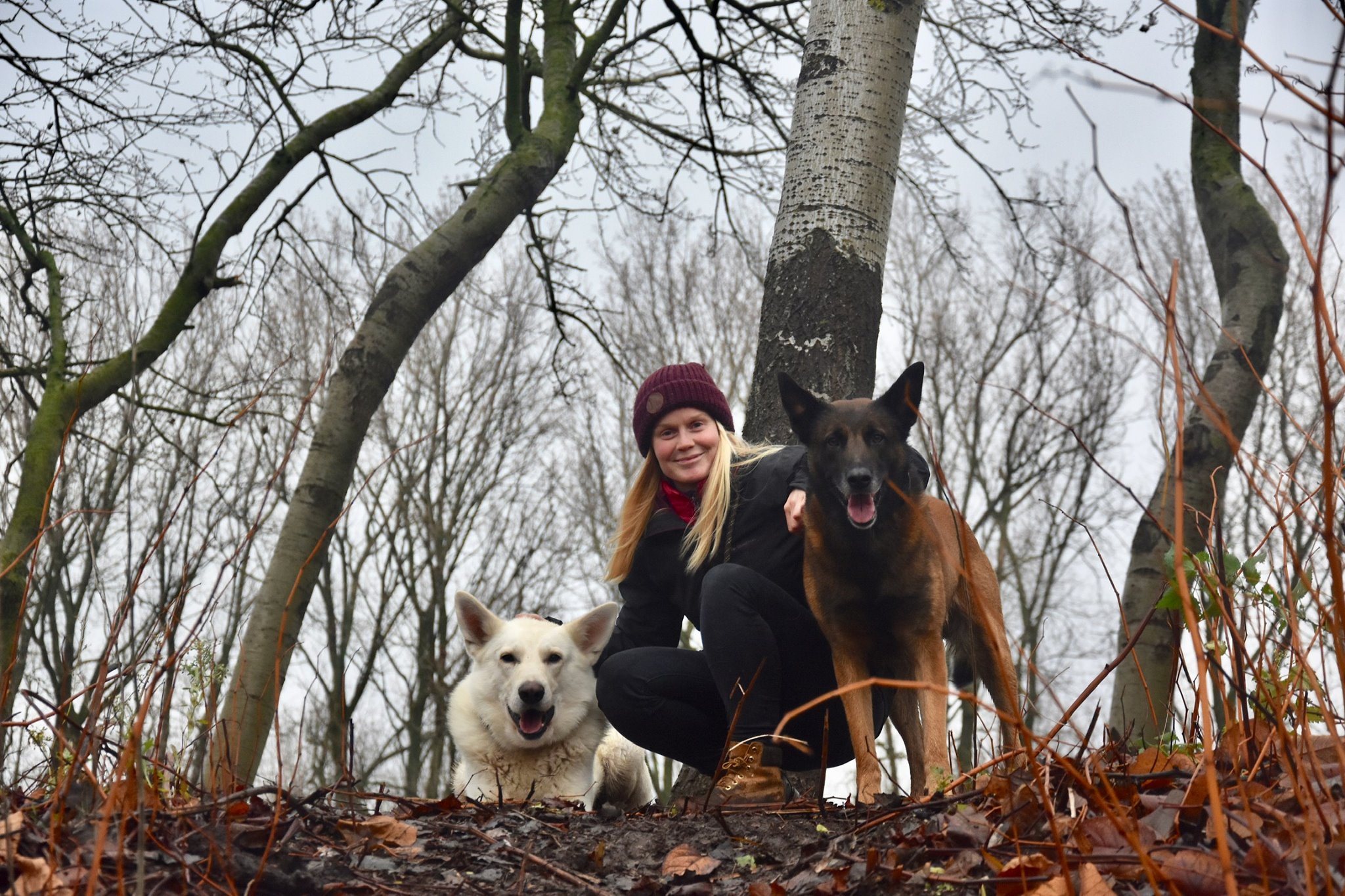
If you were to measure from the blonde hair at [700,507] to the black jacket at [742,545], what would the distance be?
0.11ft

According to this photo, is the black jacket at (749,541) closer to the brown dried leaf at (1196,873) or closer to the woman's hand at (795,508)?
the woman's hand at (795,508)

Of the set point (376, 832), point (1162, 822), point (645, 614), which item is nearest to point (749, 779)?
point (645, 614)

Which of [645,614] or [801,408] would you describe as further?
[645,614]

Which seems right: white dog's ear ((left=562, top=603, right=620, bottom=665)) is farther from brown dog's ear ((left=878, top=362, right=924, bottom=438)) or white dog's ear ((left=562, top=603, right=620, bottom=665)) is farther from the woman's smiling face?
brown dog's ear ((left=878, top=362, right=924, bottom=438))

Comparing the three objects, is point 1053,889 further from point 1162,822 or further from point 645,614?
point 645,614

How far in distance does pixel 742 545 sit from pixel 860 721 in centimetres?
83

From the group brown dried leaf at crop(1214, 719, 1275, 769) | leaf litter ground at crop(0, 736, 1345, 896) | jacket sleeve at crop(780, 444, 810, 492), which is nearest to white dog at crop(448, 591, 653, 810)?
jacket sleeve at crop(780, 444, 810, 492)

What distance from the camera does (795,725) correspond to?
12.9 feet

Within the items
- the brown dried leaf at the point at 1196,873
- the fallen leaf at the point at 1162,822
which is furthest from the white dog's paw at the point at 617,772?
the brown dried leaf at the point at 1196,873

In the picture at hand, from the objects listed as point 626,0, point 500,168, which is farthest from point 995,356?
point 500,168

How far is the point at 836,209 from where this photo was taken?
4.94m

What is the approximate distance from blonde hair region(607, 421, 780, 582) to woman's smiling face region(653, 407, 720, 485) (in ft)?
0.12

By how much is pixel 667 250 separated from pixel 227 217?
35.9 ft

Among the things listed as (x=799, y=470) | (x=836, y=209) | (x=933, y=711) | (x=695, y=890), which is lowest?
(x=695, y=890)
